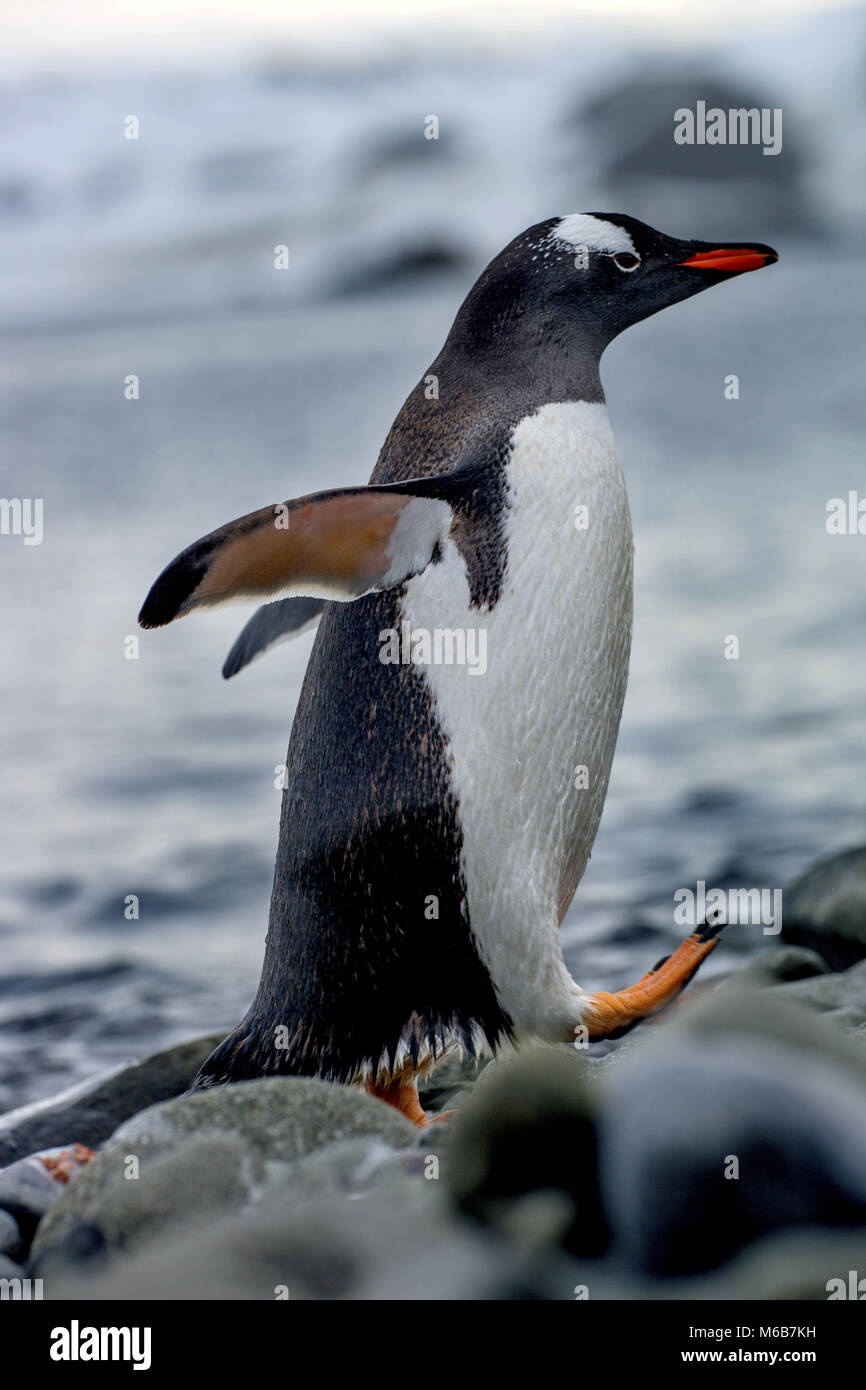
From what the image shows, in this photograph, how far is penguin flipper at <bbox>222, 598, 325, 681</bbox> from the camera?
8.23 feet

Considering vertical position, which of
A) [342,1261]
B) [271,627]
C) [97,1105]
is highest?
[271,627]

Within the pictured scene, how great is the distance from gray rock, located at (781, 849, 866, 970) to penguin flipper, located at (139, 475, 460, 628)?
5.24 feet

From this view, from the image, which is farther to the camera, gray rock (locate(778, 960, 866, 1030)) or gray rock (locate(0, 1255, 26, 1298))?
gray rock (locate(778, 960, 866, 1030))

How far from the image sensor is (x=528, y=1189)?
4.42 feet

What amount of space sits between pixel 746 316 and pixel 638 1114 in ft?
53.1

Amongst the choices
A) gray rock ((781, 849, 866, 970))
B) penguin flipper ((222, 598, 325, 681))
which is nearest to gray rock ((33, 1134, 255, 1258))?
penguin flipper ((222, 598, 325, 681))

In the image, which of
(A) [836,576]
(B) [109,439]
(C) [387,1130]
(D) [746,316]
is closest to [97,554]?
(A) [836,576]

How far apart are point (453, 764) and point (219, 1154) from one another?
76 centimetres

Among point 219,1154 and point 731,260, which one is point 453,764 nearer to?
point 219,1154

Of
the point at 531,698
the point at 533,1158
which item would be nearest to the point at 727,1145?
the point at 533,1158

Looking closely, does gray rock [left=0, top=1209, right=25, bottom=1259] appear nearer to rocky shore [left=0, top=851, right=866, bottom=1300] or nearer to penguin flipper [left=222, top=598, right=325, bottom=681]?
rocky shore [left=0, top=851, right=866, bottom=1300]

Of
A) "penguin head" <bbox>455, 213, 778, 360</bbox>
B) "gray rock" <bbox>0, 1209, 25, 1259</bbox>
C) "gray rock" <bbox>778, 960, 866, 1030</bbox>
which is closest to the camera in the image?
"gray rock" <bbox>0, 1209, 25, 1259</bbox>

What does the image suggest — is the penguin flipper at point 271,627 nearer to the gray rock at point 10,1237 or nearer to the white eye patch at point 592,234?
the white eye patch at point 592,234

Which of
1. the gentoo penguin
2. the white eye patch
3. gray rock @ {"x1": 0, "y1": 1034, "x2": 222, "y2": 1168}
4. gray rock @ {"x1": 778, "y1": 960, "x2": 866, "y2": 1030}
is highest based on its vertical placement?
the white eye patch
